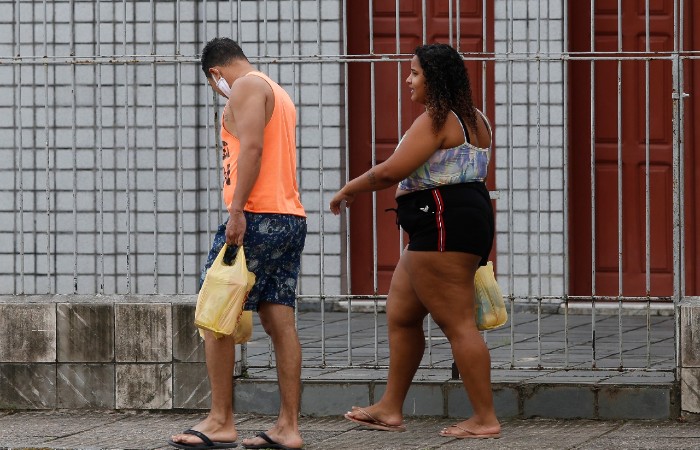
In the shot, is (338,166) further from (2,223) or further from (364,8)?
(2,223)

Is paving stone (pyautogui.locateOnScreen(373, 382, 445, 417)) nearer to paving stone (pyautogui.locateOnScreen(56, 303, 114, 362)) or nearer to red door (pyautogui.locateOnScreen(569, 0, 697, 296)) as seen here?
paving stone (pyautogui.locateOnScreen(56, 303, 114, 362))

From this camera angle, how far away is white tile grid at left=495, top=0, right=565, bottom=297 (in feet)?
35.4

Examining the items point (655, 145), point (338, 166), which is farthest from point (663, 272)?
point (338, 166)

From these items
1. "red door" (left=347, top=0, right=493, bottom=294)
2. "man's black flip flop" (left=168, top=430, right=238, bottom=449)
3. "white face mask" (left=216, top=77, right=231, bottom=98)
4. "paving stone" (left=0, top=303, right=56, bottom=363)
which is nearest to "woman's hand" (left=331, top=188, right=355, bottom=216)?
"white face mask" (left=216, top=77, right=231, bottom=98)

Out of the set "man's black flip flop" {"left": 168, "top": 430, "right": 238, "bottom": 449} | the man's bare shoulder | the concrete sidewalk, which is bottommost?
the concrete sidewalk

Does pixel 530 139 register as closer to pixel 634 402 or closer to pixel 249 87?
pixel 634 402

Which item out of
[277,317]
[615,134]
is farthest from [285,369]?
[615,134]

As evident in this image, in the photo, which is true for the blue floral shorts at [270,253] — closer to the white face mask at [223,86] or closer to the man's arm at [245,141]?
the man's arm at [245,141]

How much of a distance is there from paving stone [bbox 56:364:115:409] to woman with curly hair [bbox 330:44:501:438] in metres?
1.84

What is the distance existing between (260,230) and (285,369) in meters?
0.62

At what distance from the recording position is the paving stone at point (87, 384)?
8.02 m

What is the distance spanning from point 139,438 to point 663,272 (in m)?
4.49

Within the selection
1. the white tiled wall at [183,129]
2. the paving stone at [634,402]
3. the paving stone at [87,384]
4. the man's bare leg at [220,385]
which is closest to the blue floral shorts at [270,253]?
the man's bare leg at [220,385]

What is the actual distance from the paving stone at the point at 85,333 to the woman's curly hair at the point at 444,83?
2168 mm
